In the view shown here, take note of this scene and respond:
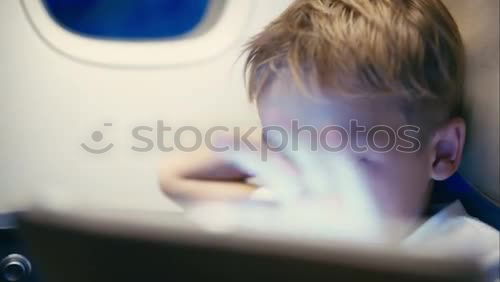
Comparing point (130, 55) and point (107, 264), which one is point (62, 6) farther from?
point (107, 264)

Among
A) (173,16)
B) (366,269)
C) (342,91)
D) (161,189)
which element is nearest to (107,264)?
(366,269)

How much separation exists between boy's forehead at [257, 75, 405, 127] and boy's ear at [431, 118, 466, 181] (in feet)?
0.17

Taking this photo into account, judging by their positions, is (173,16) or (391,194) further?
(173,16)

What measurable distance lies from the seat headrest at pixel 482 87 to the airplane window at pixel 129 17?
0.41 metres

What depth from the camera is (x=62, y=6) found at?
989 millimetres

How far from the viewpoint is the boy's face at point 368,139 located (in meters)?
0.74

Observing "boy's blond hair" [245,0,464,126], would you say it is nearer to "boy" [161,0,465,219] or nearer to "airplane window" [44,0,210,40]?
"boy" [161,0,465,219]

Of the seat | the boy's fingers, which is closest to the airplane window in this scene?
the boy's fingers

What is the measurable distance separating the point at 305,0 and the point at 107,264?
0.47 metres

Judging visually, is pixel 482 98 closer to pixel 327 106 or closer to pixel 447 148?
pixel 447 148

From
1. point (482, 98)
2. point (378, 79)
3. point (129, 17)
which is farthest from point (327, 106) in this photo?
point (129, 17)

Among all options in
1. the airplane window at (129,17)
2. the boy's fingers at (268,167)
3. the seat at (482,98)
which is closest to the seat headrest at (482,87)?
the seat at (482,98)

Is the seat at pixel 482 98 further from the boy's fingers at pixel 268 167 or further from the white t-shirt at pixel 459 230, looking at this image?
the boy's fingers at pixel 268 167

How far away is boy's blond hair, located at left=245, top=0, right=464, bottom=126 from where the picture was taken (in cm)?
70
